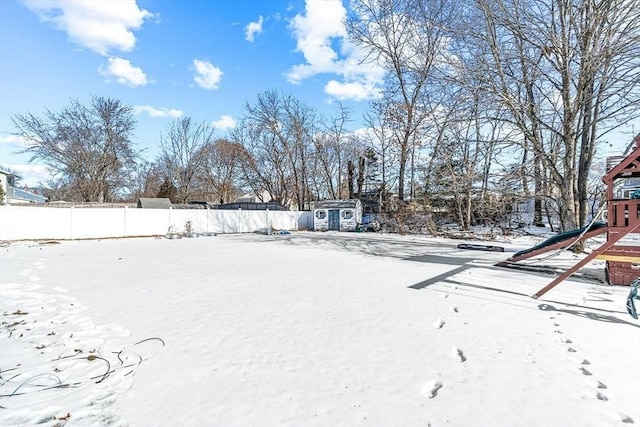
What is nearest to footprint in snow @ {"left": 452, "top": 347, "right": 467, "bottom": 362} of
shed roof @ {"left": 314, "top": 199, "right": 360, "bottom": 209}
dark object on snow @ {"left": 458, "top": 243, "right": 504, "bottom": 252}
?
dark object on snow @ {"left": 458, "top": 243, "right": 504, "bottom": 252}

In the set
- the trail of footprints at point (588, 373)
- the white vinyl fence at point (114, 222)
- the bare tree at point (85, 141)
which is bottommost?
the trail of footprints at point (588, 373)

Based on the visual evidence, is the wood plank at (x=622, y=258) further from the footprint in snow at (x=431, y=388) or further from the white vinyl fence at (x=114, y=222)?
the white vinyl fence at (x=114, y=222)

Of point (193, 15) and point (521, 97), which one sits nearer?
point (521, 97)

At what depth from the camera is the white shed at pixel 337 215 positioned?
68.3 ft

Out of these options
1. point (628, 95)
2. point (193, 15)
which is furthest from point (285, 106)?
point (628, 95)

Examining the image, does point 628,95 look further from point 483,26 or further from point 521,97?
point 483,26

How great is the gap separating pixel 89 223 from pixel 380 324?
16.0m

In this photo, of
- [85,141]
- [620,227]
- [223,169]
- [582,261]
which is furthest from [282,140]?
[582,261]

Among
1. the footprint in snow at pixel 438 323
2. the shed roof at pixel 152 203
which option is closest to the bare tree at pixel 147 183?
the shed roof at pixel 152 203

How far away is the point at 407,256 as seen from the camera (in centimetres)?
923

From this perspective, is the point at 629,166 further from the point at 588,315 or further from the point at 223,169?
the point at 223,169

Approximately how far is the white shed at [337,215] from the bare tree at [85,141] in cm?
1558

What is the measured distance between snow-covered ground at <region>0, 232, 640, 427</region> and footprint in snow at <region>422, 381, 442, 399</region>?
0.01 meters

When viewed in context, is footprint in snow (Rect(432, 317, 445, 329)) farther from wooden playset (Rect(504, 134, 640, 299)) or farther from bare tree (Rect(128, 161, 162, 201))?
bare tree (Rect(128, 161, 162, 201))
